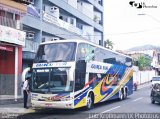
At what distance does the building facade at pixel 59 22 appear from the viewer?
1219 inches

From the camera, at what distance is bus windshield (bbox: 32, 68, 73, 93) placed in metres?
17.5

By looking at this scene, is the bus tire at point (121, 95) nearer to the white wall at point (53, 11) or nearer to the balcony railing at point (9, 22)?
the balcony railing at point (9, 22)

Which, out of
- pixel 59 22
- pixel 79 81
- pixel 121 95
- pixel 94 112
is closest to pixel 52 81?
pixel 79 81

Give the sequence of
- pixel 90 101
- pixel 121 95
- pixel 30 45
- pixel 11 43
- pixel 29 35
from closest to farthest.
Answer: pixel 90 101
pixel 11 43
pixel 121 95
pixel 30 45
pixel 29 35

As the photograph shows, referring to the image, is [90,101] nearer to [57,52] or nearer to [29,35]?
[57,52]

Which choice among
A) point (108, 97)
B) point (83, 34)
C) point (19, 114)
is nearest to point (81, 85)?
point (19, 114)

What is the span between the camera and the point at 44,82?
17.8 m

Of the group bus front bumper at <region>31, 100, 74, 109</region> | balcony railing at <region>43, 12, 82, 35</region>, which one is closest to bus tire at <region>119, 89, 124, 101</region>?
bus front bumper at <region>31, 100, 74, 109</region>

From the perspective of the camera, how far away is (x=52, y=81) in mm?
17672

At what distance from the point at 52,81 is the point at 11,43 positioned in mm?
7549

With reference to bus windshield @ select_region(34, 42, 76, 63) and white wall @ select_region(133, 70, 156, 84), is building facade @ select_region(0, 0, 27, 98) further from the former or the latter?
white wall @ select_region(133, 70, 156, 84)

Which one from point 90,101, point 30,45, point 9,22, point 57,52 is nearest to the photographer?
point 57,52

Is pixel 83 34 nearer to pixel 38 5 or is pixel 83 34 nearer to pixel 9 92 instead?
pixel 38 5

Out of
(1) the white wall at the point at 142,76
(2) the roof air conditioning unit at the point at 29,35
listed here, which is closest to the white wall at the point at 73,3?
(2) the roof air conditioning unit at the point at 29,35
